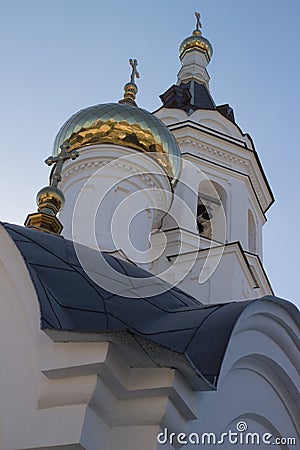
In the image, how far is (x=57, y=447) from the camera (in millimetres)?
3301

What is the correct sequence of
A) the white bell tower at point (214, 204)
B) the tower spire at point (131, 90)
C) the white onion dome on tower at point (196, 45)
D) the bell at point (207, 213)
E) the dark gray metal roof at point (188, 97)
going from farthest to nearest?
the white onion dome on tower at point (196, 45)
the dark gray metal roof at point (188, 97)
the bell at point (207, 213)
the tower spire at point (131, 90)
the white bell tower at point (214, 204)

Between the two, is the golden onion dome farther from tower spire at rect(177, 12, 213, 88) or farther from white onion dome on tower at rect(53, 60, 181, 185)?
white onion dome on tower at rect(53, 60, 181, 185)

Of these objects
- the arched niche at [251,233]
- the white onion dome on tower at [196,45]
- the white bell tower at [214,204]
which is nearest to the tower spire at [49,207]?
the white bell tower at [214,204]

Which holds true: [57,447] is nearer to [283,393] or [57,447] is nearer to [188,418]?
[188,418]

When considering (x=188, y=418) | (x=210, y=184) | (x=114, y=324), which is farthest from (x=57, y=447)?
(x=210, y=184)

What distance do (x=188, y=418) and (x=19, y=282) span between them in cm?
102

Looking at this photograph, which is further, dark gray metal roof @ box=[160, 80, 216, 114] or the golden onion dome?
the golden onion dome

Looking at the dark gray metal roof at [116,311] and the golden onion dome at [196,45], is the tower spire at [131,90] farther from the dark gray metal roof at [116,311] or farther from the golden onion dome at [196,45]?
the dark gray metal roof at [116,311]

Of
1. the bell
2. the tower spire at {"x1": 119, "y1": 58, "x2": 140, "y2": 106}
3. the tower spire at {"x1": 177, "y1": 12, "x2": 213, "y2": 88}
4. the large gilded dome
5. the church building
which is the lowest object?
the church building

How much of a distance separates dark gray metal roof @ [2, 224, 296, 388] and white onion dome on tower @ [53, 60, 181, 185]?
5.45 meters

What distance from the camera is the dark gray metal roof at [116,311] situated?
3.43 m

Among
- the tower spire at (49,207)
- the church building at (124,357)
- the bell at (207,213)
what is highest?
the bell at (207,213)

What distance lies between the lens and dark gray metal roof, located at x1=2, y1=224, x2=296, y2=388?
3.43 metres

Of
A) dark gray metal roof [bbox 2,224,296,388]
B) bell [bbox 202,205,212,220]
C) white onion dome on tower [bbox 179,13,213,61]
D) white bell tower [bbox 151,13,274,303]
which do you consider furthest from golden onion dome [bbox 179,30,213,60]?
dark gray metal roof [bbox 2,224,296,388]
